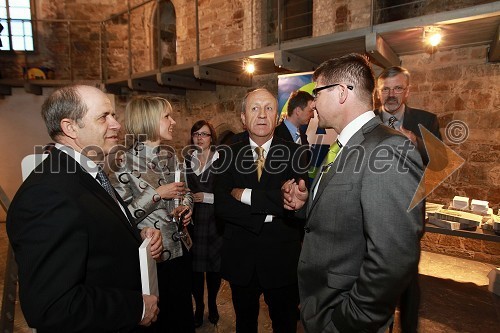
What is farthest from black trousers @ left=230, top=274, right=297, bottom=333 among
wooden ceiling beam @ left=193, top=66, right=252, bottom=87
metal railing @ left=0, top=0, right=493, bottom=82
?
wooden ceiling beam @ left=193, top=66, right=252, bottom=87

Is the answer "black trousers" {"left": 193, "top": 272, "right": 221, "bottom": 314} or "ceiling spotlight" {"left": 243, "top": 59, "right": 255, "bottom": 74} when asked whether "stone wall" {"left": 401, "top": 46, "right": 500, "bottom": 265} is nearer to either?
"ceiling spotlight" {"left": 243, "top": 59, "right": 255, "bottom": 74}

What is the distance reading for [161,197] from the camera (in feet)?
7.35

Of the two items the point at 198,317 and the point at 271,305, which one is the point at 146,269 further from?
the point at 198,317

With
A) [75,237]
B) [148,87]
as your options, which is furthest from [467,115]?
[148,87]

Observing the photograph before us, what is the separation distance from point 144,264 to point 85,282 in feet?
0.76

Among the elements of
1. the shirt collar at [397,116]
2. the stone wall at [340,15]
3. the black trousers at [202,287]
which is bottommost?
the black trousers at [202,287]

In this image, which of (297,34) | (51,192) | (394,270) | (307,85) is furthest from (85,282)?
(297,34)

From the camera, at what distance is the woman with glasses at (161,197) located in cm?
223

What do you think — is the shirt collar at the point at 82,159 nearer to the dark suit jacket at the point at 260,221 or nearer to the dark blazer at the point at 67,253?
the dark blazer at the point at 67,253

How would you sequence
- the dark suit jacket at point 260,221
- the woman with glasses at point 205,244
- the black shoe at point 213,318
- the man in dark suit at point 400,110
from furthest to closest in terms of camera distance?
the black shoe at point 213,318
the woman with glasses at point 205,244
the man in dark suit at point 400,110
the dark suit jacket at point 260,221

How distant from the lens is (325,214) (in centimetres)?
139

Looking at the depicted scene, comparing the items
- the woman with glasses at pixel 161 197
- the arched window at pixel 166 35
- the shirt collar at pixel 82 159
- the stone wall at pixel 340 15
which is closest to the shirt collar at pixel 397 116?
the woman with glasses at pixel 161 197

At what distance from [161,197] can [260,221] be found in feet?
2.35

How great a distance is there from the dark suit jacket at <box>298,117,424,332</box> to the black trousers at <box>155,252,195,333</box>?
111 cm
